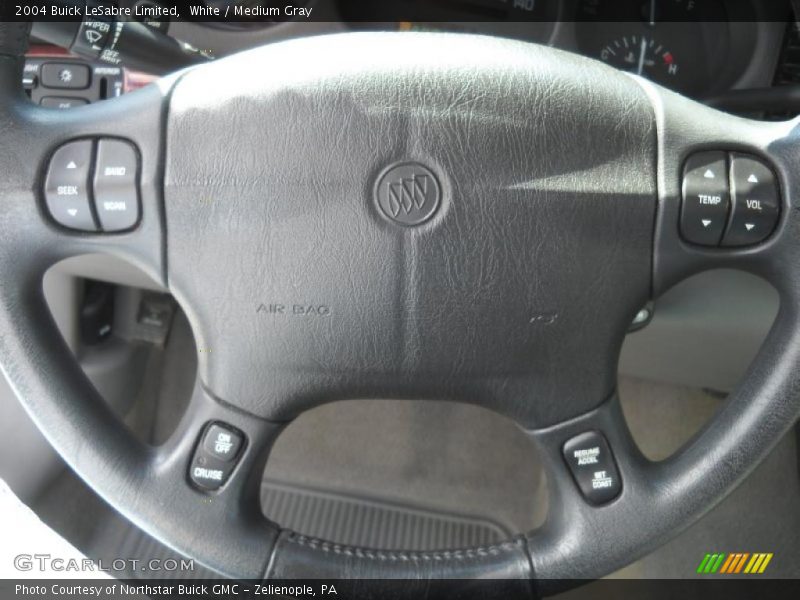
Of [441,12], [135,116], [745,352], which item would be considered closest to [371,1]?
[441,12]

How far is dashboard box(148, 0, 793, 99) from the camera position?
126 centimetres

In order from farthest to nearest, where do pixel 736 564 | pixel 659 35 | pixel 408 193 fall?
pixel 736 564 → pixel 659 35 → pixel 408 193

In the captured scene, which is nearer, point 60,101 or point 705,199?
point 705,199

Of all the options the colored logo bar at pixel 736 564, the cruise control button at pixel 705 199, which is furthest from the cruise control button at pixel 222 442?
the colored logo bar at pixel 736 564

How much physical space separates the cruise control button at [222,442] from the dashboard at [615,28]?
0.67m

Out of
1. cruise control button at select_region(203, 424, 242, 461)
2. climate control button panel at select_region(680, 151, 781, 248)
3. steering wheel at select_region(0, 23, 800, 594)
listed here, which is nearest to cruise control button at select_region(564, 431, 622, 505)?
steering wheel at select_region(0, 23, 800, 594)

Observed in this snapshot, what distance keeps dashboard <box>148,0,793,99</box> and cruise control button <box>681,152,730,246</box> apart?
1.88ft

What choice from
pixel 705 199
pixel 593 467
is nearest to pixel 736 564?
pixel 593 467

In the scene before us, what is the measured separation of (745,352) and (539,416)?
53 centimetres

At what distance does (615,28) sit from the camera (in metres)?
1.32

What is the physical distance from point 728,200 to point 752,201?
0.02 metres

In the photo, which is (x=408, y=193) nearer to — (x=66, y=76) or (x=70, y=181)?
(x=70, y=181)

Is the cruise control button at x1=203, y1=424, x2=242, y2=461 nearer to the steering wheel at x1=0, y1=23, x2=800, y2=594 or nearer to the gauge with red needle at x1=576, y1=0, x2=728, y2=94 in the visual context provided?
the steering wheel at x1=0, y1=23, x2=800, y2=594

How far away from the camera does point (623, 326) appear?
81 centimetres
